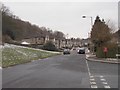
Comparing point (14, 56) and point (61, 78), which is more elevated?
point (14, 56)

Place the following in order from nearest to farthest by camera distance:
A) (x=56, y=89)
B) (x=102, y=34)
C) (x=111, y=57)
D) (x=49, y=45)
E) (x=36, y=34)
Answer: (x=56, y=89)
(x=111, y=57)
(x=102, y=34)
(x=49, y=45)
(x=36, y=34)

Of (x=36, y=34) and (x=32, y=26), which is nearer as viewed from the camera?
(x=32, y=26)

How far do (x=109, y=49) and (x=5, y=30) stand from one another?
65476mm

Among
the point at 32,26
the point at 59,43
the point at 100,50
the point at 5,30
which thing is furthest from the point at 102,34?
the point at 59,43

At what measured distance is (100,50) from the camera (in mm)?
48344

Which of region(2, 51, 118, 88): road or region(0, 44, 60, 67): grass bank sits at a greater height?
region(0, 44, 60, 67): grass bank

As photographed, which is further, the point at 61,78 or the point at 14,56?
the point at 14,56

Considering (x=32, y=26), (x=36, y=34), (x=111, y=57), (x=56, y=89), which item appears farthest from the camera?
(x=36, y=34)

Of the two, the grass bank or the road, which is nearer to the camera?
the road

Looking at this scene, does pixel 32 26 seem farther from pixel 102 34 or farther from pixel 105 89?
pixel 105 89

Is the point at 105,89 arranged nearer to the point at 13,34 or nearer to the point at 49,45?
the point at 49,45

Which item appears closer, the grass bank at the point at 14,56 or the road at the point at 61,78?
the road at the point at 61,78

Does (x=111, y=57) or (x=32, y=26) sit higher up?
(x=32, y=26)

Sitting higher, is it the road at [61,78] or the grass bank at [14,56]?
the grass bank at [14,56]
